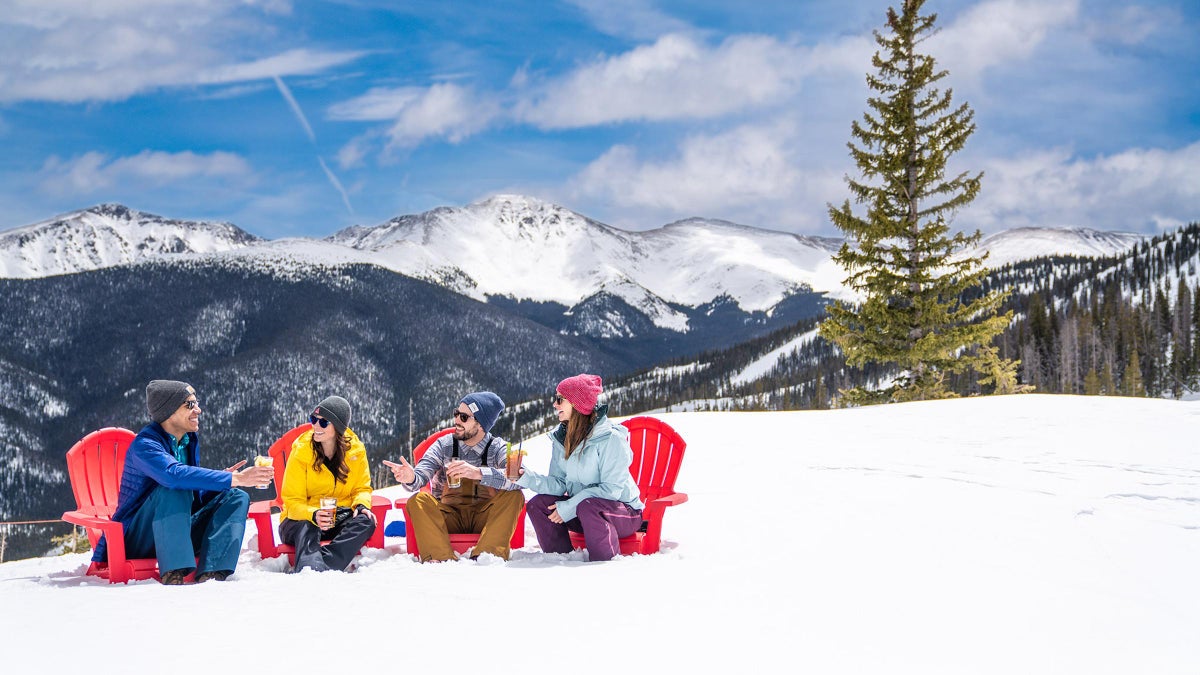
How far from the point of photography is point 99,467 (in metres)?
6.78

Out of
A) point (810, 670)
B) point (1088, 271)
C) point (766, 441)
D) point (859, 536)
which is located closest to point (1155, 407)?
point (766, 441)

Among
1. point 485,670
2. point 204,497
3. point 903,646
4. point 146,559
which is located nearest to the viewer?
point 485,670

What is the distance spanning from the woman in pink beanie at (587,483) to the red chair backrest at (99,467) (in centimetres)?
366

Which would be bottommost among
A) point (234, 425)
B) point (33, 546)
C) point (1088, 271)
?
point (33, 546)

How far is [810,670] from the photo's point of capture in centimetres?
350

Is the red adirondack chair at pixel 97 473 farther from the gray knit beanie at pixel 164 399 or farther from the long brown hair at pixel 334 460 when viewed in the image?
the long brown hair at pixel 334 460

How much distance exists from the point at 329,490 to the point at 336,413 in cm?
66

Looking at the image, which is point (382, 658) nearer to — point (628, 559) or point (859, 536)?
point (628, 559)

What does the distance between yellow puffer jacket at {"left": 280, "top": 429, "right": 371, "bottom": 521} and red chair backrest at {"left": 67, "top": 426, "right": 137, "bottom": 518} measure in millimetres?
1608

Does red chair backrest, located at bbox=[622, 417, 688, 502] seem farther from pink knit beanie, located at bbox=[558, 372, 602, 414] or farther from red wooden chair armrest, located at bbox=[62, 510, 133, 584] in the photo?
red wooden chair armrest, located at bbox=[62, 510, 133, 584]

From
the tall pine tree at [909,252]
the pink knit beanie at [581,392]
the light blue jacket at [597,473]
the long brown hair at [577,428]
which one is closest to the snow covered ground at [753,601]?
the light blue jacket at [597,473]

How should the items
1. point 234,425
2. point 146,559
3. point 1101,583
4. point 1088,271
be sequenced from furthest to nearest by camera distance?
point 234,425 < point 1088,271 < point 146,559 < point 1101,583

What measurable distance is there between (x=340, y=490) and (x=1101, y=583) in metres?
5.58

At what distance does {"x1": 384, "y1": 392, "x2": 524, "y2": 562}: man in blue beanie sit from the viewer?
611cm
